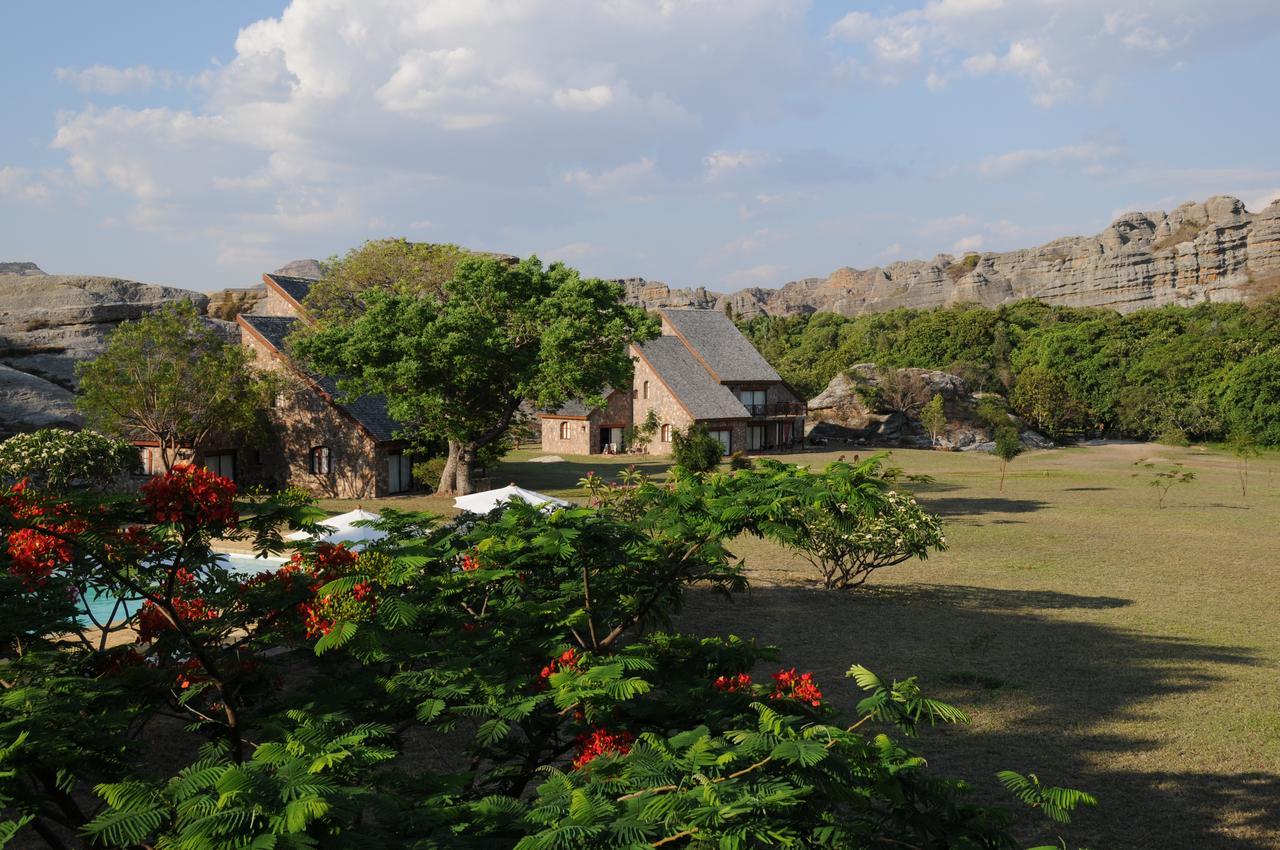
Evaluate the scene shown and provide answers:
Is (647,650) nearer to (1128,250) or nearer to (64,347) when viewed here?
(64,347)

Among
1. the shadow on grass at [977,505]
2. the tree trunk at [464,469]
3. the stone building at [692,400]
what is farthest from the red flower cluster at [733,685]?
the stone building at [692,400]

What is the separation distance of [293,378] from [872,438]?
145 feet

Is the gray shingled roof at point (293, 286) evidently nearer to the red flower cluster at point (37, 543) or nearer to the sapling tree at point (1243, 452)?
the red flower cluster at point (37, 543)

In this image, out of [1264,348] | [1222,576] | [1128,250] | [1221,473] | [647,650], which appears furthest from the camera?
[1128,250]

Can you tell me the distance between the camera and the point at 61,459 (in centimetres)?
2470

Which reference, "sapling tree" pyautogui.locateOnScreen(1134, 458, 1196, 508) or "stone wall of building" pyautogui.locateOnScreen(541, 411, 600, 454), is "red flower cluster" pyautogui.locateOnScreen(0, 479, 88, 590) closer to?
"sapling tree" pyautogui.locateOnScreen(1134, 458, 1196, 508)

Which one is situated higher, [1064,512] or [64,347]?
[64,347]

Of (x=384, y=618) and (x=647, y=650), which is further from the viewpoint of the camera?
(x=647, y=650)

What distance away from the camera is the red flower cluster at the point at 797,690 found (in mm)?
5441

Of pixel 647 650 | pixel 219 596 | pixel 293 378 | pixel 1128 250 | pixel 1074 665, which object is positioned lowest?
pixel 1074 665

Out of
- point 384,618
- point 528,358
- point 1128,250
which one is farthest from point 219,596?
point 1128,250

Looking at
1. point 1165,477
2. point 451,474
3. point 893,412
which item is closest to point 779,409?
point 893,412

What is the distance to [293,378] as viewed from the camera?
35094 millimetres

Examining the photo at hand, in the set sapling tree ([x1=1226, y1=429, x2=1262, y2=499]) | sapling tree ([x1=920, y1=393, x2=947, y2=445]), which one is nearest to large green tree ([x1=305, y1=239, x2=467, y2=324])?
sapling tree ([x1=1226, y1=429, x2=1262, y2=499])
